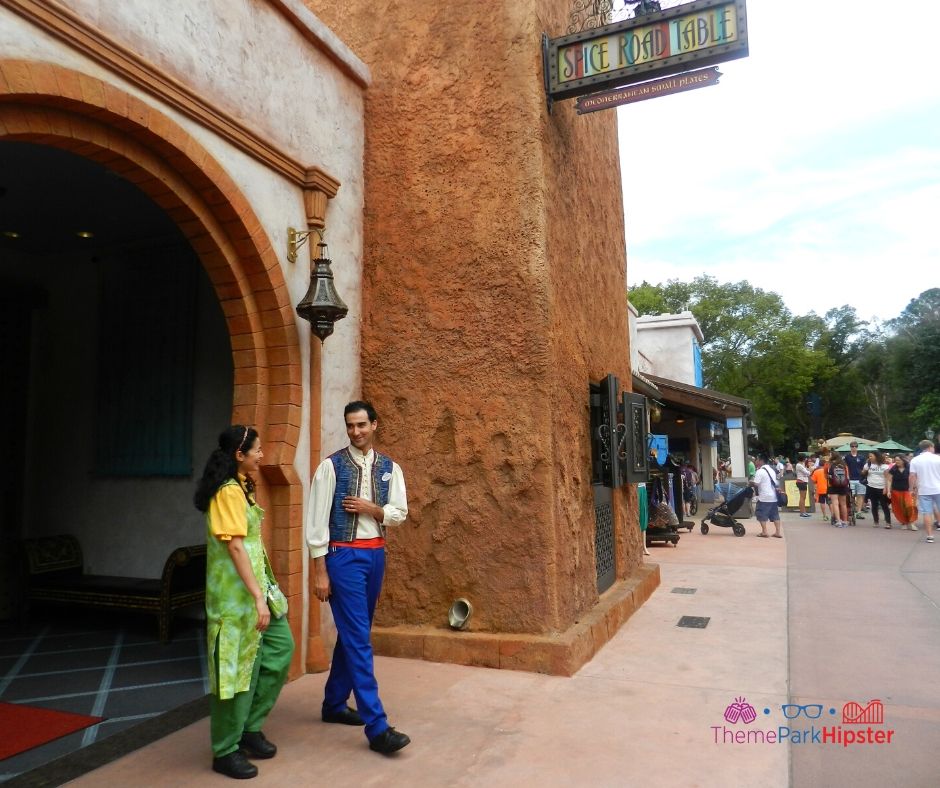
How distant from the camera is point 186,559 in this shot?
5.75 meters

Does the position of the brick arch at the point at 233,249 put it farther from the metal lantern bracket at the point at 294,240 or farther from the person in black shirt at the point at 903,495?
the person in black shirt at the point at 903,495

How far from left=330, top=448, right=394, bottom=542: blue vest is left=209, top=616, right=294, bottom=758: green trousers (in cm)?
52

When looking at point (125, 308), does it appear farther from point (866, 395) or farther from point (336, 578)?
point (866, 395)

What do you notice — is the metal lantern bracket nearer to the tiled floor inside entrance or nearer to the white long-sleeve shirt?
the white long-sleeve shirt

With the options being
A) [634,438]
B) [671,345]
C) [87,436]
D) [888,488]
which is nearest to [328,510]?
[634,438]

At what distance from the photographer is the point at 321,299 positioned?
4652 mm

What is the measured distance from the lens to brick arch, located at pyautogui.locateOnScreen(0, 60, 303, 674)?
355cm

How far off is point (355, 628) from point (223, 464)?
3.51 ft

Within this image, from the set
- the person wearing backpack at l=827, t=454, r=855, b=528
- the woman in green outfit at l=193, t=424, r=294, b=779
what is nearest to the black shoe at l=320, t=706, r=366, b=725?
the woman in green outfit at l=193, t=424, r=294, b=779

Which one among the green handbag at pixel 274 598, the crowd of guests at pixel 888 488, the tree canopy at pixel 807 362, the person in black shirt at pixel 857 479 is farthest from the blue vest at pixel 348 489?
the tree canopy at pixel 807 362

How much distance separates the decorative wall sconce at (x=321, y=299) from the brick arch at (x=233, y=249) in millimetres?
143

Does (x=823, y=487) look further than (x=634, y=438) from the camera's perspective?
Yes

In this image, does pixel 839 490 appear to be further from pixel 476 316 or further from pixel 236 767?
pixel 236 767

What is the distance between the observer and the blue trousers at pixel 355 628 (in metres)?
3.45
